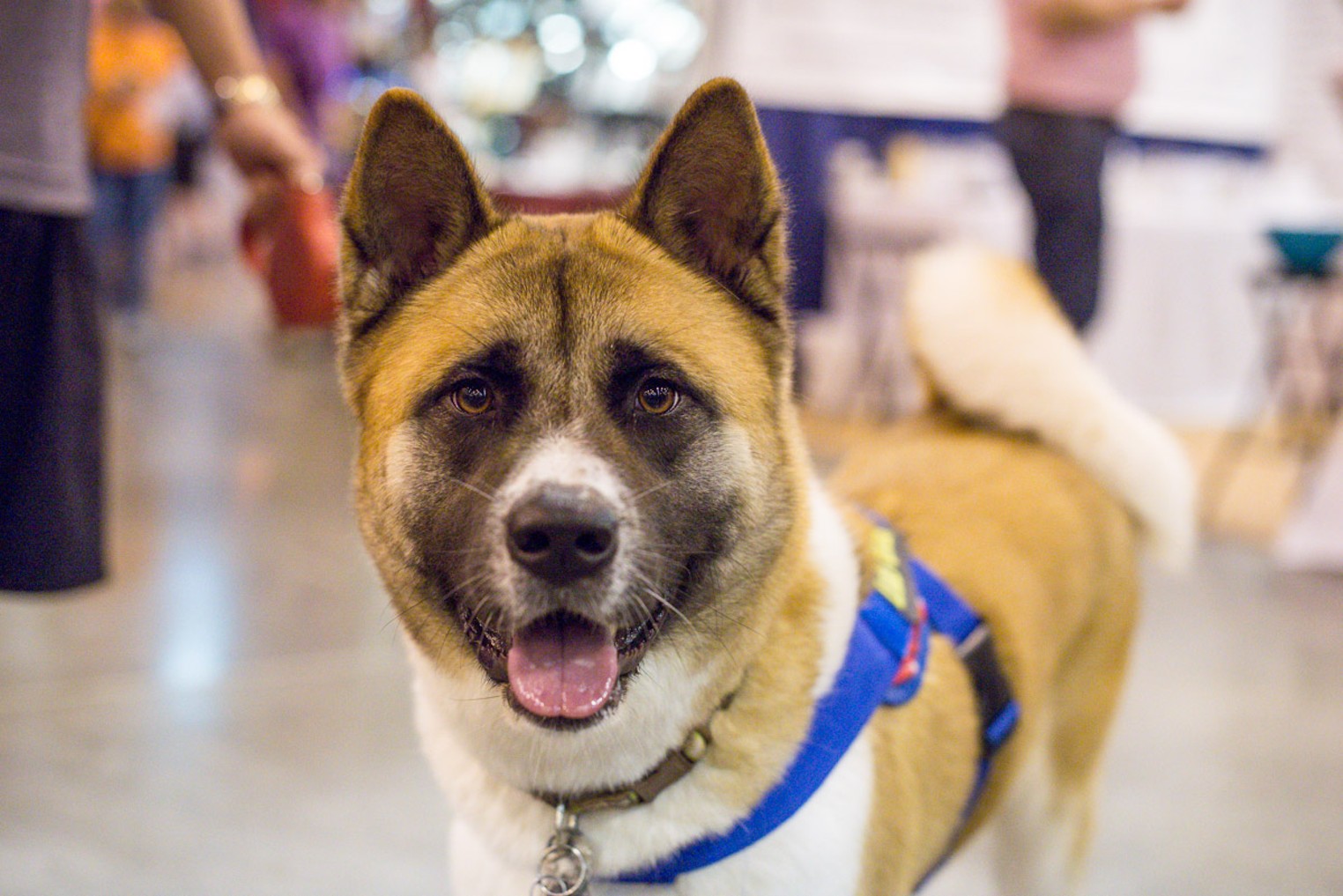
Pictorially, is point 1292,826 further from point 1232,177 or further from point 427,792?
point 1232,177

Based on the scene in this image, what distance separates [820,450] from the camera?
16.7ft

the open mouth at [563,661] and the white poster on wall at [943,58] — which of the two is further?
the white poster on wall at [943,58]

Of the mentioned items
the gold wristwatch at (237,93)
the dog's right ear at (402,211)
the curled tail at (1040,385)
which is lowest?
the curled tail at (1040,385)

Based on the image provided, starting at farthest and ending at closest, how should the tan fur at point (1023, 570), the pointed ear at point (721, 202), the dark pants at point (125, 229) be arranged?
the dark pants at point (125, 229), the tan fur at point (1023, 570), the pointed ear at point (721, 202)

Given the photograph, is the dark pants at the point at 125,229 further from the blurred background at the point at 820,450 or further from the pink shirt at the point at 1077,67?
the pink shirt at the point at 1077,67

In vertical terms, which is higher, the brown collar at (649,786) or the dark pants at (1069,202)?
the dark pants at (1069,202)

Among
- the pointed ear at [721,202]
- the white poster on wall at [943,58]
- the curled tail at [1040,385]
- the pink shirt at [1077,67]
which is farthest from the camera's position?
the white poster on wall at [943,58]

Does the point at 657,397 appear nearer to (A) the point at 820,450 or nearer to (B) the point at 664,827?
(B) the point at 664,827

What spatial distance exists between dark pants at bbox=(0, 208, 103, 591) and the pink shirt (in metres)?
2.72

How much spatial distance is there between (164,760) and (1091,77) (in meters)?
3.16

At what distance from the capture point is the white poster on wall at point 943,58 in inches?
215

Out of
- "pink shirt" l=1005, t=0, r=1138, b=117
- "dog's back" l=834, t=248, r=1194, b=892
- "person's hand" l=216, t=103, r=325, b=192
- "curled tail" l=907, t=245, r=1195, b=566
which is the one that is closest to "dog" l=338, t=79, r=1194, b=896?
"dog's back" l=834, t=248, r=1194, b=892

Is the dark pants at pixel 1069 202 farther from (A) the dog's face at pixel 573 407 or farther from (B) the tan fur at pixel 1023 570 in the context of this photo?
(A) the dog's face at pixel 573 407

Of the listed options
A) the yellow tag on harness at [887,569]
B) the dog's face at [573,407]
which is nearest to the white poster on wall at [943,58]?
the yellow tag on harness at [887,569]
